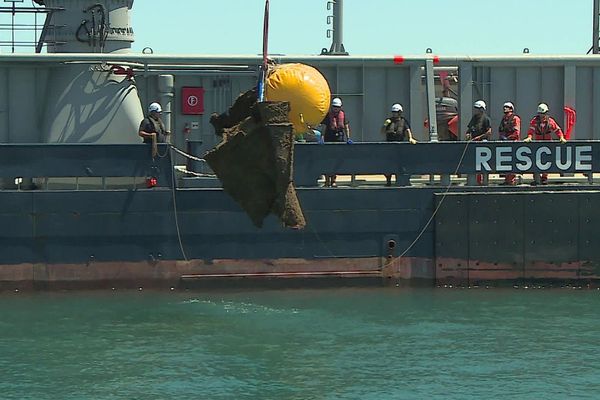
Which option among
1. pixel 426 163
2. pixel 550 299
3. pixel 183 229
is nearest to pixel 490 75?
pixel 426 163

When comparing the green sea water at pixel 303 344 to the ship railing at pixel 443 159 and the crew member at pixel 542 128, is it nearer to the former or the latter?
the ship railing at pixel 443 159

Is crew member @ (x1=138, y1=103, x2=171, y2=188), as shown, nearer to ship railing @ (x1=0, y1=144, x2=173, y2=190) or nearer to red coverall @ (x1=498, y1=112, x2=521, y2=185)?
ship railing @ (x1=0, y1=144, x2=173, y2=190)

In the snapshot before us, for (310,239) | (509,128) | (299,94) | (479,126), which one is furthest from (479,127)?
(299,94)

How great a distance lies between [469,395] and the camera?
13.8m

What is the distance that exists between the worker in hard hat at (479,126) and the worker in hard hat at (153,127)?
4.69 meters

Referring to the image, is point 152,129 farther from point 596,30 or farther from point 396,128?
point 596,30

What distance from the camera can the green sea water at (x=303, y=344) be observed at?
14086mm

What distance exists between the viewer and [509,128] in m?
19.9

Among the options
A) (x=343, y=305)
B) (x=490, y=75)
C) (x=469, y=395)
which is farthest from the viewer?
(x=490, y=75)

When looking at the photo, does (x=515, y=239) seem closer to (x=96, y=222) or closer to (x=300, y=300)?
(x=300, y=300)

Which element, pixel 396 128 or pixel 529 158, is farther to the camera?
pixel 396 128

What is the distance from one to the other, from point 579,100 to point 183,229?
7.38 metres

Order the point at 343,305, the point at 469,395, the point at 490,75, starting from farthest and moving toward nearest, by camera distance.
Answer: the point at 490,75 < the point at 343,305 < the point at 469,395

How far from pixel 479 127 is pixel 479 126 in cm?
2
